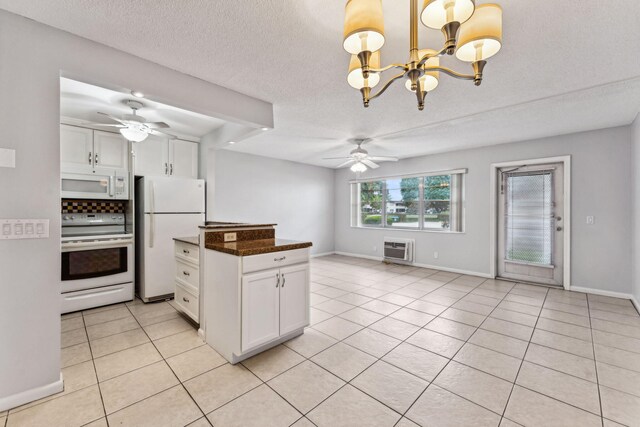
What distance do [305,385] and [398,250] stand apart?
14.9 ft

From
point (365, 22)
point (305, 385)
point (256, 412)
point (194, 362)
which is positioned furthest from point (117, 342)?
point (365, 22)

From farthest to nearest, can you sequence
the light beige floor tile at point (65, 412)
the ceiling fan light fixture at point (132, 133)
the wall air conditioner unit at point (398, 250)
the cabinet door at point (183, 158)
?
the wall air conditioner unit at point (398, 250) < the cabinet door at point (183, 158) < the ceiling fan light fixture at point (132, 133) < the light beige floor tile at point (65, 412)

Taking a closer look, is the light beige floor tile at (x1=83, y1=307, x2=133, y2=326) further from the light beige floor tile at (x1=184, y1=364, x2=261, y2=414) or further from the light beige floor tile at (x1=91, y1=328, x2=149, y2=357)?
the light beige floor tile at (x1=184, y1=364, x2=261, y2=414)

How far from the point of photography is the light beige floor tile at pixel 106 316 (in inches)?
119

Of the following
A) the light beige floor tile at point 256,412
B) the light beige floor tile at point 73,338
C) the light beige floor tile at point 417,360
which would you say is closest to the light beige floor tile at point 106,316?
the light beige floor tile at point 73,338

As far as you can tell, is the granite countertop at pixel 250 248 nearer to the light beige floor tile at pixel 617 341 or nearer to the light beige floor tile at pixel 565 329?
the light beige floor tile at pixel 565 329

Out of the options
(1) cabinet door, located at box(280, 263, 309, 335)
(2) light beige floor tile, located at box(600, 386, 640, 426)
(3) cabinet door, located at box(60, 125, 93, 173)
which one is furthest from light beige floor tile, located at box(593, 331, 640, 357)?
(3) cabinet door, located at box(60, 125, 93, 173)

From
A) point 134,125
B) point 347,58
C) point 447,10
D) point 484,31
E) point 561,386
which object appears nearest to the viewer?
point 447,10

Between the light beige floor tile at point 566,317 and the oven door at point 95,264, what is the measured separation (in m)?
5.19

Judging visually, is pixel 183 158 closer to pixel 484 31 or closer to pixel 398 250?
pixel 484 31

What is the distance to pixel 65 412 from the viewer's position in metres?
1.69

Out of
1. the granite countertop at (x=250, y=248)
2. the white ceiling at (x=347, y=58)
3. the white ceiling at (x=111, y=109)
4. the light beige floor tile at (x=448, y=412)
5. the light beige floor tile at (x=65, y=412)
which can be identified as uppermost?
the white ceiling at (x=347, y=58)

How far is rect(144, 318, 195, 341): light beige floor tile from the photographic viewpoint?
2.73 metres

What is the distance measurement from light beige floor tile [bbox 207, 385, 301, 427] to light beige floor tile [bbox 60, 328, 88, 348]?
1.80 meters
